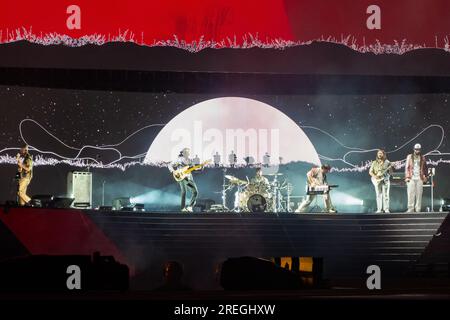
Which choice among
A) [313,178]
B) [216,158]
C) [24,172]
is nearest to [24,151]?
[24,172]

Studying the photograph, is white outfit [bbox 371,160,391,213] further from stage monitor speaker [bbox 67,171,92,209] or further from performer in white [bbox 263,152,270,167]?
stage monitor speaker [bbox 67,171,92,209]

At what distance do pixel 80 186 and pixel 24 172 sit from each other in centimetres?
92

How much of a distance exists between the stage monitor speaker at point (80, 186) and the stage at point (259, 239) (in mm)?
1552

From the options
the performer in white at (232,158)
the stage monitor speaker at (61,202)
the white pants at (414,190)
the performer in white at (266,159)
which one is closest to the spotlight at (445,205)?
the white pants at (414,190)

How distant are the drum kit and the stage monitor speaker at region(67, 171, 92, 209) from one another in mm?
2296

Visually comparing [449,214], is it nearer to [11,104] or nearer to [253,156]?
[253,156]

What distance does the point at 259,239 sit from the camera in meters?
10.0

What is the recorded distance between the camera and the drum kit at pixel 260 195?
37.1 ft

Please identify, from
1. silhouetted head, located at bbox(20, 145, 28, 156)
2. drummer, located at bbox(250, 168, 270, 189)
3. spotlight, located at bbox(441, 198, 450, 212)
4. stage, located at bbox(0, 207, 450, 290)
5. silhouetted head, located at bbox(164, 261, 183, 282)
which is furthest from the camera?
drummer, located at bbox(250, 168, 270, 189)

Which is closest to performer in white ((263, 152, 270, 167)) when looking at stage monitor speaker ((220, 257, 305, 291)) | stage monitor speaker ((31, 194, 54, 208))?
stage monitor speaker ((31, 194, 54, 208))

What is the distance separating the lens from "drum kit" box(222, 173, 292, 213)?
11.3 m

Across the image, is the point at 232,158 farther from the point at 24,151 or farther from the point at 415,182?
the point at 24,151

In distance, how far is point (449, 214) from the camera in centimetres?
983

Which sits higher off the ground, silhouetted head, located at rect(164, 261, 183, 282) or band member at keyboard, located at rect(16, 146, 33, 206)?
band member at keyboard, located at rect(16, 146, 33, 206)
